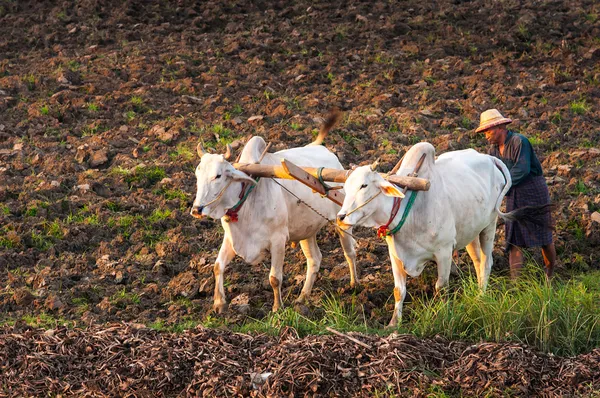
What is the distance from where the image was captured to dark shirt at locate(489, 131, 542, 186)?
315 inches

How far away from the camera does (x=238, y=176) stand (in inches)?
297

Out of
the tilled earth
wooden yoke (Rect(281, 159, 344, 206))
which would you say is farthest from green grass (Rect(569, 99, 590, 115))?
wooden yoke (Rect(281, 159, 344, 206))

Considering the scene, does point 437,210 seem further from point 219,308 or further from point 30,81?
point 30,81

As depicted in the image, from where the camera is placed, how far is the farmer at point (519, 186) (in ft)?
26.3

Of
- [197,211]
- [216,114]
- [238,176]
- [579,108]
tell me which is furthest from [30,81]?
[579,108]

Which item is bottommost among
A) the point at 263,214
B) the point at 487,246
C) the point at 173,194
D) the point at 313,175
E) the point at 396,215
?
the point at 173,194

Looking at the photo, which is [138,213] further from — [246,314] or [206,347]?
[206,347]

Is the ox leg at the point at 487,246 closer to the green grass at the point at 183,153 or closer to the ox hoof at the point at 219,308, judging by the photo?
the ox hoof at the point at 219,308

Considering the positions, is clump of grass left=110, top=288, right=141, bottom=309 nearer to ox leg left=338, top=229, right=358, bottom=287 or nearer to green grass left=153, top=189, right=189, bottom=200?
ox leg left=338, top=229, right=358, bottom=287

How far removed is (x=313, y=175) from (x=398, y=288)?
1016mm

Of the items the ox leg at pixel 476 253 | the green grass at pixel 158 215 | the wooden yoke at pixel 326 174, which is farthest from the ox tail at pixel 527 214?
the green grass at pixel 158 215

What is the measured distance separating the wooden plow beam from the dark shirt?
1.30m

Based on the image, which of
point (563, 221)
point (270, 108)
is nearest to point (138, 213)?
point (270, 108)

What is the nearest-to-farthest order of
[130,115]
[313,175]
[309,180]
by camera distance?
[309,180] → [313,175] → [130,115]
